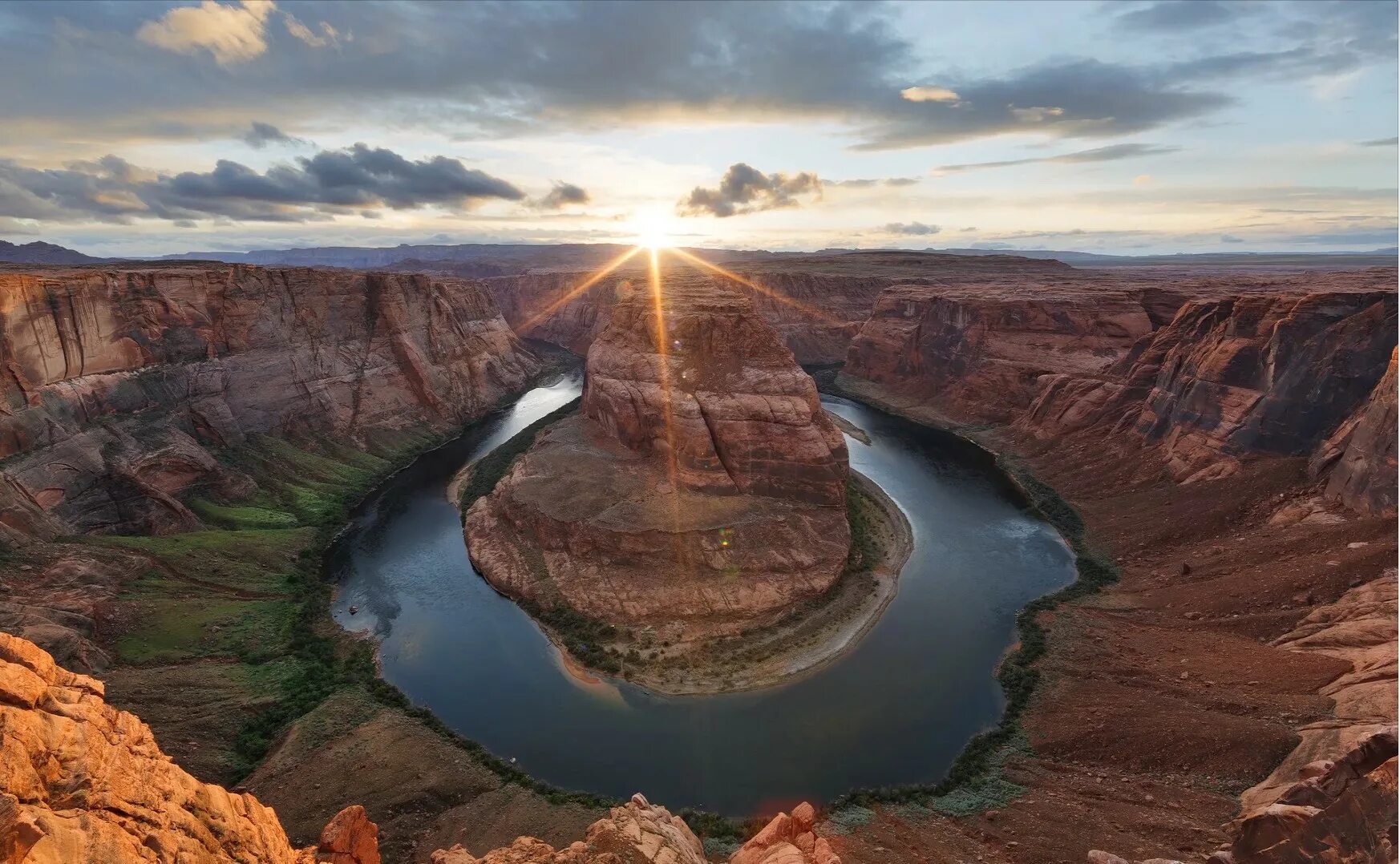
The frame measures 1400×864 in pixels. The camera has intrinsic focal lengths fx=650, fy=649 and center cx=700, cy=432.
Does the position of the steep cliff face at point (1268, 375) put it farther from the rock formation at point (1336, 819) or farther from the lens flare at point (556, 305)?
the lens flare at point (556, 305)

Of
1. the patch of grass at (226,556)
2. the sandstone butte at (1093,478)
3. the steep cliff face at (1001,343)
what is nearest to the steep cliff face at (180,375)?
the sandstone butte at (1093,478)

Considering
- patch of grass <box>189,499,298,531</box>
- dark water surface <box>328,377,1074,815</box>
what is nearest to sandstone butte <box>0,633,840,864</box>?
dark water surface <box>328,377,1074,815</box>

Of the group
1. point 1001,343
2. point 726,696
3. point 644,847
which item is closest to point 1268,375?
point 1001,343

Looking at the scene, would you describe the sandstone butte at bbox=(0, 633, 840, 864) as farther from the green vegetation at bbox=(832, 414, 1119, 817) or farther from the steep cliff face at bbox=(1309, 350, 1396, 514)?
the steep cliff face at bbox=(1309, 350, 1396, 514)

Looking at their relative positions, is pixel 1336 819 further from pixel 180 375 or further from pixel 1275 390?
pixel 180 375

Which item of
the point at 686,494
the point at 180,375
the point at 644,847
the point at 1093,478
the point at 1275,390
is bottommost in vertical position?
the point at 1093,478

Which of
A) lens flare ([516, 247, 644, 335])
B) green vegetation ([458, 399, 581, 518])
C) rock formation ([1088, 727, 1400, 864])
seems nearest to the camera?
rock formation ([1088, 727, 1400, 864])
